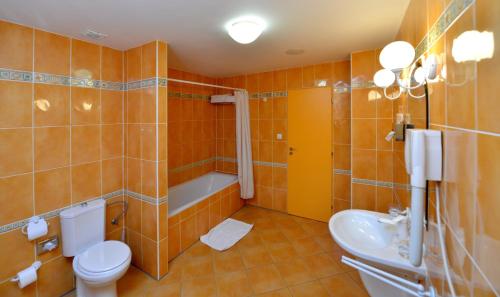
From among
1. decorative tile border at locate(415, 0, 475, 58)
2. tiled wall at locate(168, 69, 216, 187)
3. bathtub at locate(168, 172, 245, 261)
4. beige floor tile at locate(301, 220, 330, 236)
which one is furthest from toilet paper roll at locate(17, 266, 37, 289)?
decorative tile border at locate(415, 0, 475, 58)

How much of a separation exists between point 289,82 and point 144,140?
232 centimetres

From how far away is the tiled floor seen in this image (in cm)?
199

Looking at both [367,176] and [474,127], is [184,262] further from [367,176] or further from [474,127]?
[474,127]

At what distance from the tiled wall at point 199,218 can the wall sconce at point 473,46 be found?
2.56m

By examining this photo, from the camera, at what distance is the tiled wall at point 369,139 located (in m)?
2.52

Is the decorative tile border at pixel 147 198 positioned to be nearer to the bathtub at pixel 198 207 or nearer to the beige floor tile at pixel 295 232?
the bathtub at pixel 198 207

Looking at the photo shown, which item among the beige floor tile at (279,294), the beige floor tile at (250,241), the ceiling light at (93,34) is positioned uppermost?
the ceiling light at (93,34)

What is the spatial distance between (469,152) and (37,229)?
273cm

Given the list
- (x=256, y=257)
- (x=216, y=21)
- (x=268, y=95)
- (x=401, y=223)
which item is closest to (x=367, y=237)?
(x=401, y=223)

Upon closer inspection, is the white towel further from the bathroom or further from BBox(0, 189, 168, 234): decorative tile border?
BBox(0, 189, 168, 234): decorative tile border

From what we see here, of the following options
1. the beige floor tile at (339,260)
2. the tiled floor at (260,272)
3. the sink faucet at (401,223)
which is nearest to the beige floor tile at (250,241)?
the tiled floor at (260,272)

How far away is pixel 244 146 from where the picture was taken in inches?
143

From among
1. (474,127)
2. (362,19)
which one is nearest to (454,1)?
(474,127)

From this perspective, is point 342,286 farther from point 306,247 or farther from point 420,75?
point 420,75
